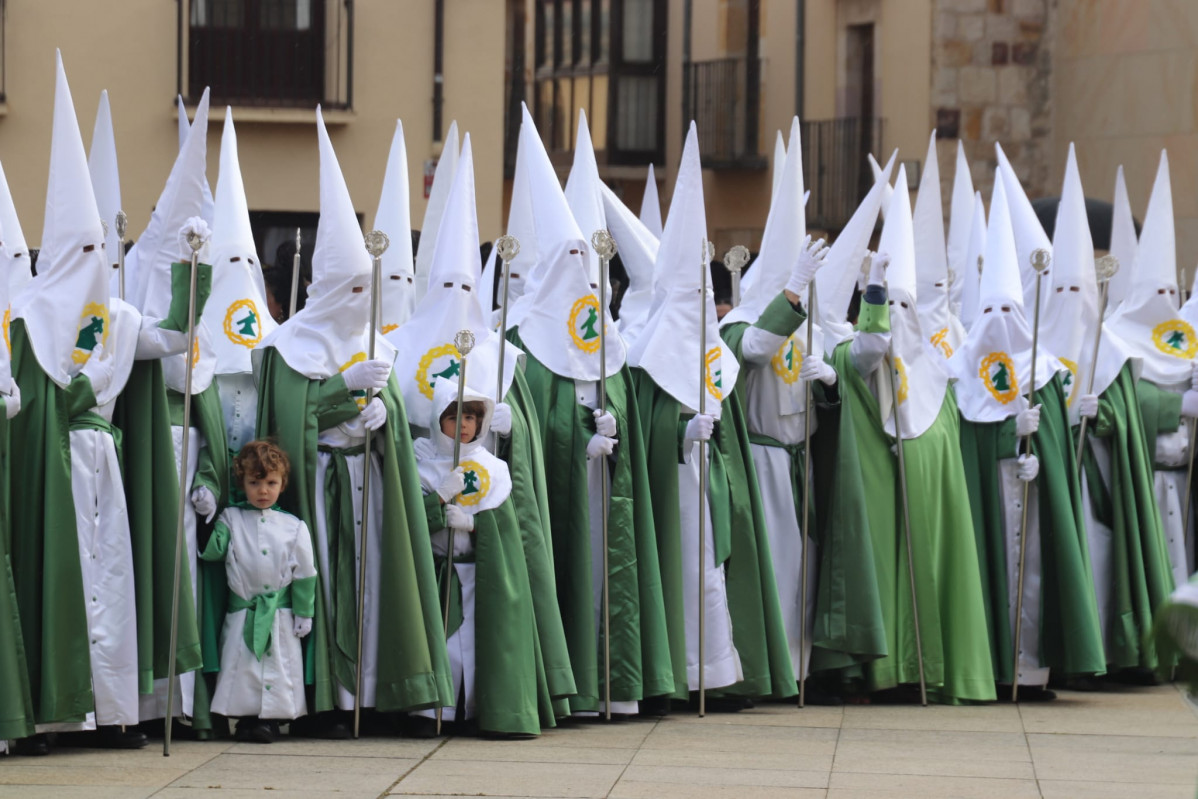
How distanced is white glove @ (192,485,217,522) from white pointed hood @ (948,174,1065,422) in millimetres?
3563

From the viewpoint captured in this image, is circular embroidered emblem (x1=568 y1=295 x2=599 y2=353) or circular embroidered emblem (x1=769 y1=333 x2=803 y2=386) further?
circular embroidered emblem (x1=769 y1=333 x2=803 y2=386)

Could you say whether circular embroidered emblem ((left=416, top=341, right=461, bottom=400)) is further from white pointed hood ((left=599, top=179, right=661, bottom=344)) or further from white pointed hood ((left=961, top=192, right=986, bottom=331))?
white pointed hood ((left=961, top=192, right=986, bottom=331))

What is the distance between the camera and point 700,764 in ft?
24.6

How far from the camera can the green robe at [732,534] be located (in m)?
8.70

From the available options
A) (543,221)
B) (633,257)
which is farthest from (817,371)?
(543,221)

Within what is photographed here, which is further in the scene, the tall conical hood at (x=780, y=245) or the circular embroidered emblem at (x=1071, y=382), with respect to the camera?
the circular embroidered emblem at (x=1071, y=382)

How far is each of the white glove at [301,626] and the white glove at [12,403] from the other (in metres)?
1.22

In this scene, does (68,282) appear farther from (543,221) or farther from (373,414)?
(543,221)

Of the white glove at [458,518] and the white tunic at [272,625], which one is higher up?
the white glove at [458,518]

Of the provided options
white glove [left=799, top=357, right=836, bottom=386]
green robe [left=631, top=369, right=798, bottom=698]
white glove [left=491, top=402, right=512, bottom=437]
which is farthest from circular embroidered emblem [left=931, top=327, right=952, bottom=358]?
white glove [left=491, top=402, right=512, bottom=437]

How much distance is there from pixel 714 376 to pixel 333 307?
1.69 m

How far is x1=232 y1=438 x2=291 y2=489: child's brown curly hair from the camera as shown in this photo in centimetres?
762

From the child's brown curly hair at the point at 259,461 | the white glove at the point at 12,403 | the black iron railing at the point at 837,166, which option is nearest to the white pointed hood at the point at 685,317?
the child's brown curly hair at the point at 259,461

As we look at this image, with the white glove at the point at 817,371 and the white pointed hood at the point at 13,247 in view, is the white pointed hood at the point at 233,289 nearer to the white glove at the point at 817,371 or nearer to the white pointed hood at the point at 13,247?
the white pointed hood at the point at 13,247
